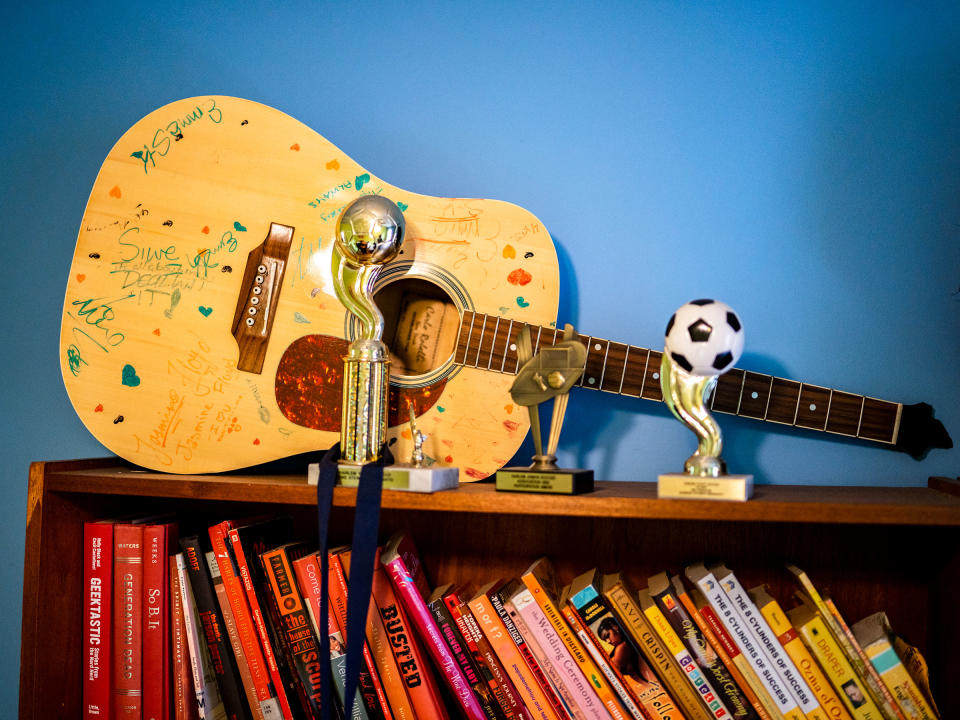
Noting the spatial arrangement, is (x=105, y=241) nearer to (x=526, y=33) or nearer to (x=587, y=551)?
(x=526, y=33)

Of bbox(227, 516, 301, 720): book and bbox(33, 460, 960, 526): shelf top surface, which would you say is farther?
bbox(227, 516, 301, 720): book

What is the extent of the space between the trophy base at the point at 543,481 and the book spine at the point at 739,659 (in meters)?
0.22

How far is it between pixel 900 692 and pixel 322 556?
0.75m

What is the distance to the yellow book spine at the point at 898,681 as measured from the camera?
0.86m

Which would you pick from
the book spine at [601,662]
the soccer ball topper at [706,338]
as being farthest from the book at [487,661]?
the soccer ball topper at [706,338]

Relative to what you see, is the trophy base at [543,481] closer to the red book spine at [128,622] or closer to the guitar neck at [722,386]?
the guitar neck at [722,386]

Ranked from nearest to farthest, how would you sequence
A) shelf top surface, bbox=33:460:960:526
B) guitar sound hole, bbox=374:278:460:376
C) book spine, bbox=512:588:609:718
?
shelf top surface, bbox=33:460:960:526 < book spine, bbox=512:588:609:718 < guitar sound hole, bbox=374:278:460:376

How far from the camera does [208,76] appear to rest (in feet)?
4.38

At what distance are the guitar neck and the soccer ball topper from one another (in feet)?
0.49

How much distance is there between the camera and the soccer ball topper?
0.86 m

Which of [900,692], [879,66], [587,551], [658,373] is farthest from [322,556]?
[879,66]

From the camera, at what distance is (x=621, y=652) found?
2.99 feet

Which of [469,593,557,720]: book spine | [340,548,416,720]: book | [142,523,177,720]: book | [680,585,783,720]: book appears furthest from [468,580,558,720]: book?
[142,523,177,720]: book

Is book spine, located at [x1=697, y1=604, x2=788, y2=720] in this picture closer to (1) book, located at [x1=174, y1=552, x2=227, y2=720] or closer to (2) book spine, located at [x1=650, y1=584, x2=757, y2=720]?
(2) book spine, located at [x1=650, y1=584, x2=757, y2=720]
